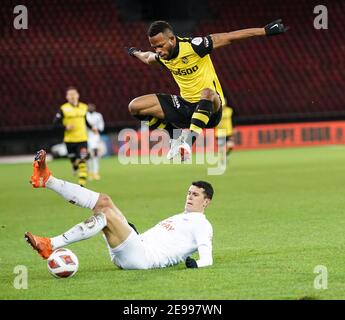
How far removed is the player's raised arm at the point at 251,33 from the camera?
890 centimetres

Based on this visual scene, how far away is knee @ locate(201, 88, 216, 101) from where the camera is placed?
9.95 metres

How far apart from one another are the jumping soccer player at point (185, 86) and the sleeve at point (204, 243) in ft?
5.85

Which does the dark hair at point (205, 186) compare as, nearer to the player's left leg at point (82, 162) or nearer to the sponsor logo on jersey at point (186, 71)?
the sponsor logo on jersey at point (186, 71)

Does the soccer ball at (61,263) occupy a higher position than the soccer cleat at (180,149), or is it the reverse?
the soccer cleat at (180,149)

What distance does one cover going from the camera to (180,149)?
9.70 m

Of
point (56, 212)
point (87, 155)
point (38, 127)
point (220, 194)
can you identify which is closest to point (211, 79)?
point (56, 212)

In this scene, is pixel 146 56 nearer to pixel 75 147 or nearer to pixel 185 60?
pixel 185 60

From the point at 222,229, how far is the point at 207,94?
196 centimetres

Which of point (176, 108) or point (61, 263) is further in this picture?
point (176, 108)

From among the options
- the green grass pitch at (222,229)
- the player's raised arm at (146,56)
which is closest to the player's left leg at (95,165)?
the green grass pitch at (222,229)

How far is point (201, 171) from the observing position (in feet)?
69.1

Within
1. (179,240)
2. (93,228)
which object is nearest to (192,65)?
(179,240)

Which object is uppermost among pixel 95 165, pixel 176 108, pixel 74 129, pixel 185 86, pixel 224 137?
pixel 224 137
